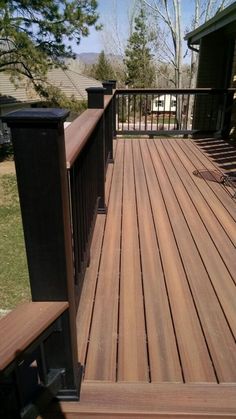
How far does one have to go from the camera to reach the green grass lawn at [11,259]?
4577mm

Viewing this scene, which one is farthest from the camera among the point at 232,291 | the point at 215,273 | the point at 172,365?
the point at 215,273

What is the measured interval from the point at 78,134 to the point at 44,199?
774mm

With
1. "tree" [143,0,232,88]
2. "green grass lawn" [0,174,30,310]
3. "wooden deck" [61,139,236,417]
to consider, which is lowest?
"green grass lawn" [0,174,30,310]

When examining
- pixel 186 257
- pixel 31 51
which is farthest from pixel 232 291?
pixel 31 51

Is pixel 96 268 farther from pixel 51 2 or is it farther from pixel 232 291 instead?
pixel 51 2

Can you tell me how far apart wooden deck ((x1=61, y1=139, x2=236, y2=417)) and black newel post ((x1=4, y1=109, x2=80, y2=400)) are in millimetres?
537

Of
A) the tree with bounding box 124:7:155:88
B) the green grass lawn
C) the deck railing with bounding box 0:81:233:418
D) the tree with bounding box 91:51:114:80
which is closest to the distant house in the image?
the tree with bounding box 124:7:155:88

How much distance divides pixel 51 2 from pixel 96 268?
421 inches

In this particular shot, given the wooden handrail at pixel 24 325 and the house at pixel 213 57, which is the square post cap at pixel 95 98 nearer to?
the wooden handrail at pixel 24 325

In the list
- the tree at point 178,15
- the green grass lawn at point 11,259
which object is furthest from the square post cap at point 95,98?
the tree at point 178,15

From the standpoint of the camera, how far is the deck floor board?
1.60 meters

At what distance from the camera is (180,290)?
209 centimetres

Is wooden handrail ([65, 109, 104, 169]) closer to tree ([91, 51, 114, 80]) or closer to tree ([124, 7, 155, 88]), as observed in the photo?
tree ([124, 7, 155, 88])

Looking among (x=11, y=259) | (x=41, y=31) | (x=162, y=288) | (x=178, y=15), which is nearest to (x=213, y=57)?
(x=41, y=31)
